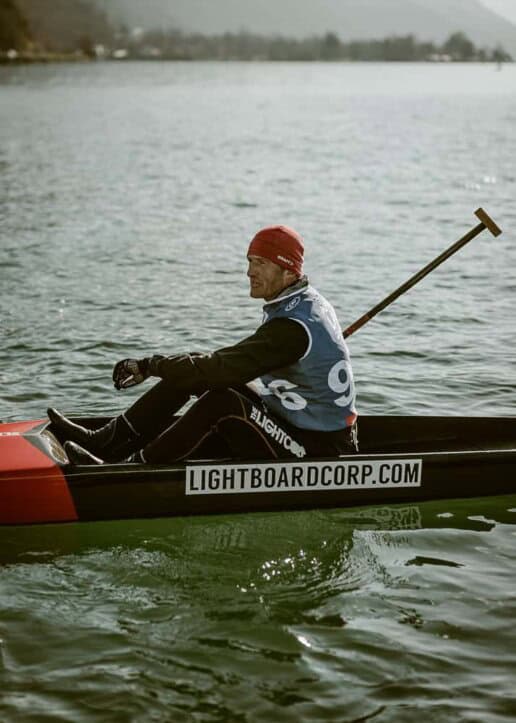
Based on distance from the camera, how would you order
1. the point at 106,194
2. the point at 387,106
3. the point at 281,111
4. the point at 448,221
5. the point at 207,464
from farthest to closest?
the point at 387,106, the point at 281,111, the point at 106,194, the point at 448,221, the point at 207,464

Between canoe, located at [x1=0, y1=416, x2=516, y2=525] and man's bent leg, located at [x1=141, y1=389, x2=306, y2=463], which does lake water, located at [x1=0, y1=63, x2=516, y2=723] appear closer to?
canoe, located at [x1=0, y1=416, x2=516, y2=525]

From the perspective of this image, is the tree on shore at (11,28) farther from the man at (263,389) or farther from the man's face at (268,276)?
the man's face at (268,276)

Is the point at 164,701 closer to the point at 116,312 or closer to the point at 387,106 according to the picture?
the point at 116,312

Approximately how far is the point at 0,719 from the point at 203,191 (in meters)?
24.2

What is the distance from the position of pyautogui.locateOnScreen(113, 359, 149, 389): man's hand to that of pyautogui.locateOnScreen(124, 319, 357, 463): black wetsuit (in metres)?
0.09

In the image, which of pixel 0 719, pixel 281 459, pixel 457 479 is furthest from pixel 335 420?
pixel 0 719

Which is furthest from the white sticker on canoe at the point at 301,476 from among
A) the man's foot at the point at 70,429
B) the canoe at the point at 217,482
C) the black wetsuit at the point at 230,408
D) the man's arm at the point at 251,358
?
the man's foot at the point at 70,429

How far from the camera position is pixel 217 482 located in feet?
26.1

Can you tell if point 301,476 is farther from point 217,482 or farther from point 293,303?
point 293,303

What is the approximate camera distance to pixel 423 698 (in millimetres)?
6094

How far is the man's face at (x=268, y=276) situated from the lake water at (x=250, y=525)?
5.43 feet

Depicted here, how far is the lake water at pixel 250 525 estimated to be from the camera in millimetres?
6246

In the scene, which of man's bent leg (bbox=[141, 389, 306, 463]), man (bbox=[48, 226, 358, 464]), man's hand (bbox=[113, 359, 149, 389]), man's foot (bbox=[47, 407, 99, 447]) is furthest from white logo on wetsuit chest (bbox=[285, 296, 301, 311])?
man's foot (bbox=[47, 407, 99, 447])

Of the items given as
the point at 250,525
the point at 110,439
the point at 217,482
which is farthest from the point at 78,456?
the point at 250,525
